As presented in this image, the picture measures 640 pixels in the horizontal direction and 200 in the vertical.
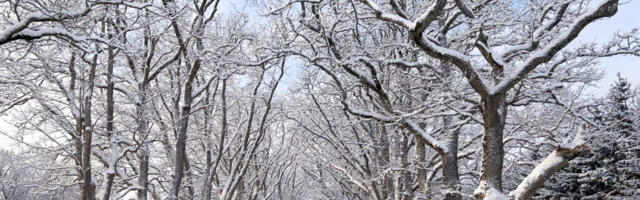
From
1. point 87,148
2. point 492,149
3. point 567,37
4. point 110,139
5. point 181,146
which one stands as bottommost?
point 492,149

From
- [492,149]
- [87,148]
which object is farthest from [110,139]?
[492,149]

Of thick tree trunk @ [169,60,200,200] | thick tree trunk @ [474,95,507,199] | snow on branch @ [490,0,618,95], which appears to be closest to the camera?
snow on branch @ [490,0,618,95]

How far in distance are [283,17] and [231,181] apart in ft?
13.9

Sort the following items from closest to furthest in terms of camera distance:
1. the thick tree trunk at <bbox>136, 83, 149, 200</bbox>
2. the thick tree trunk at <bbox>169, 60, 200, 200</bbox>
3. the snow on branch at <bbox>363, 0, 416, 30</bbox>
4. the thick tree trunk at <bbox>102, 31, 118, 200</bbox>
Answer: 1. the snow on branch at <bbox>363, 0, 416, 30</bbox>
2. the thick tree trunk at <bbox>102, 31, 118, 200</bbox>
3. the thick tree trunk at <bbox>169, 60, 200, 200</bbox>
4. the thick tree trunk at <bbox>136, 83, 149, 200</bbox>

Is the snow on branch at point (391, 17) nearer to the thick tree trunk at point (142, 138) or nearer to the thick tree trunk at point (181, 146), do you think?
the thick tree trunk at point (181, 146)

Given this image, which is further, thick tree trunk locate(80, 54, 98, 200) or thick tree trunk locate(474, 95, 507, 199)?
thick tree trunk locate(80, 54, 98, 200)

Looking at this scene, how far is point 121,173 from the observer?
34.4 feet

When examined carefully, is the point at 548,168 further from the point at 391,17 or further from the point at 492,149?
the point at 391,17

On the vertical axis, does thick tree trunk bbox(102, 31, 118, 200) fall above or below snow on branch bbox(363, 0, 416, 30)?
below

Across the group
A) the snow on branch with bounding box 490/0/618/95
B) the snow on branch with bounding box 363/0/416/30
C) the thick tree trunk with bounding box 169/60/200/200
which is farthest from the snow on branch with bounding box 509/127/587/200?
the thick tree trunk with bounding box 169/60/200/200

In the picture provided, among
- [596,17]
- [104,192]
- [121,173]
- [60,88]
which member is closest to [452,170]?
[596,17]

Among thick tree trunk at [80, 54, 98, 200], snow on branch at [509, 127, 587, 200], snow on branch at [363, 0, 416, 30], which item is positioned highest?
snow on branch at [363, 0, 416, 30]

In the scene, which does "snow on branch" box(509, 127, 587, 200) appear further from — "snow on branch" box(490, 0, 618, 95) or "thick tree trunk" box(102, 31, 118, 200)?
"thick tree trunk" box(102, 31, 118, 200)

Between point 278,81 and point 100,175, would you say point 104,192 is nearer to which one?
point 100,175
